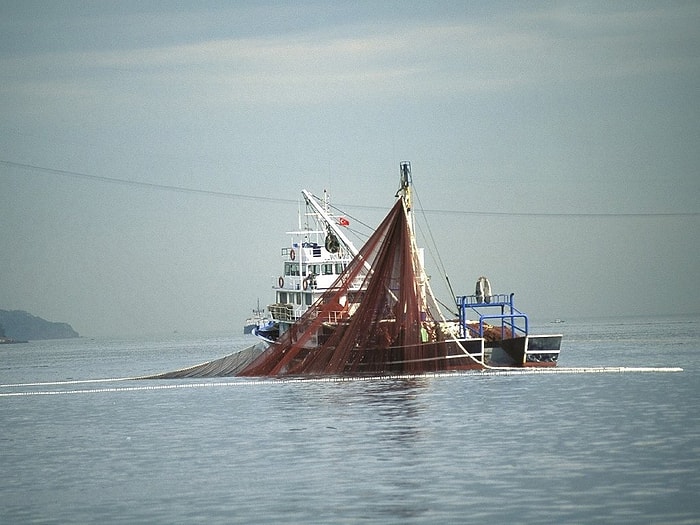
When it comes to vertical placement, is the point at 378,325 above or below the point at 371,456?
above

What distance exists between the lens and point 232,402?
44312 millimetres

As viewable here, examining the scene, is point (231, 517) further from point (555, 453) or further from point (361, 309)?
point (361, 309)

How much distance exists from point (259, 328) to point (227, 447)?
50.2 m

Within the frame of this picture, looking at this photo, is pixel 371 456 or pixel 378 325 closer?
pixel 371 456

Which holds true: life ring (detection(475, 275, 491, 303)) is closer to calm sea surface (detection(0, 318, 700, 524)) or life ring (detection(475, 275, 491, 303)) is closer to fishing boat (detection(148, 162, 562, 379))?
fishing boat (detection(148, 162, 562, 379))

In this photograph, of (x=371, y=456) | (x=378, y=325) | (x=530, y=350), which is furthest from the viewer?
(x=530, y=350)

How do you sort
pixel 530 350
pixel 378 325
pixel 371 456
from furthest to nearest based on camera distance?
pixel 530 350 → pixel 378 325 → pixel 371 456

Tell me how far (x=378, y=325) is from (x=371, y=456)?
19.6 metres

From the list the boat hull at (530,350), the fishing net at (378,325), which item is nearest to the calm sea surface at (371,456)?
the fishing net at (378,325)

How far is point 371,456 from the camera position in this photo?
2620cm

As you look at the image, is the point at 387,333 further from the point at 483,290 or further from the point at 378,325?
the point at 483,290

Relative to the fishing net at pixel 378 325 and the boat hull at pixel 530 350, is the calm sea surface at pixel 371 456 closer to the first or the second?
the fishing net at pixel 378 325

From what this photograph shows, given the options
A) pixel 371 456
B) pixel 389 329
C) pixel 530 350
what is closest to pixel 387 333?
pixel 389 329

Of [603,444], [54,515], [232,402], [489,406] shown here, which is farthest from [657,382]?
[54,515]
